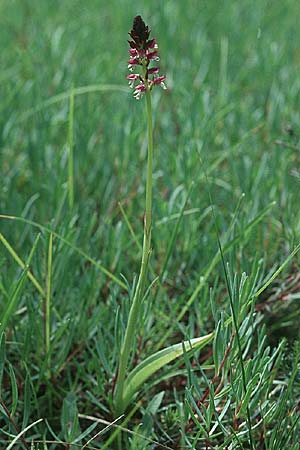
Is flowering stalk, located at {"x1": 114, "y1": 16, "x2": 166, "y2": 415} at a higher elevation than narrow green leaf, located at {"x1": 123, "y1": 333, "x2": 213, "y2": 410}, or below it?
higher

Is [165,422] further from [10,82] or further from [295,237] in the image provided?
[10,82]

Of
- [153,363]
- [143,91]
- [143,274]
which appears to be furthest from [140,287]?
[143,91]

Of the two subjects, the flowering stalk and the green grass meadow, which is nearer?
the flowering stalk

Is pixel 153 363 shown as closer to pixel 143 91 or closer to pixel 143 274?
pixel 143 274

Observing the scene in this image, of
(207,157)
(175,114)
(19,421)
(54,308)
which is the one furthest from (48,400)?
(175,114)

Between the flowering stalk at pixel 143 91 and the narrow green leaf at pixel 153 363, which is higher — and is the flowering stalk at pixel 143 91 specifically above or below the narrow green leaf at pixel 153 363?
above
